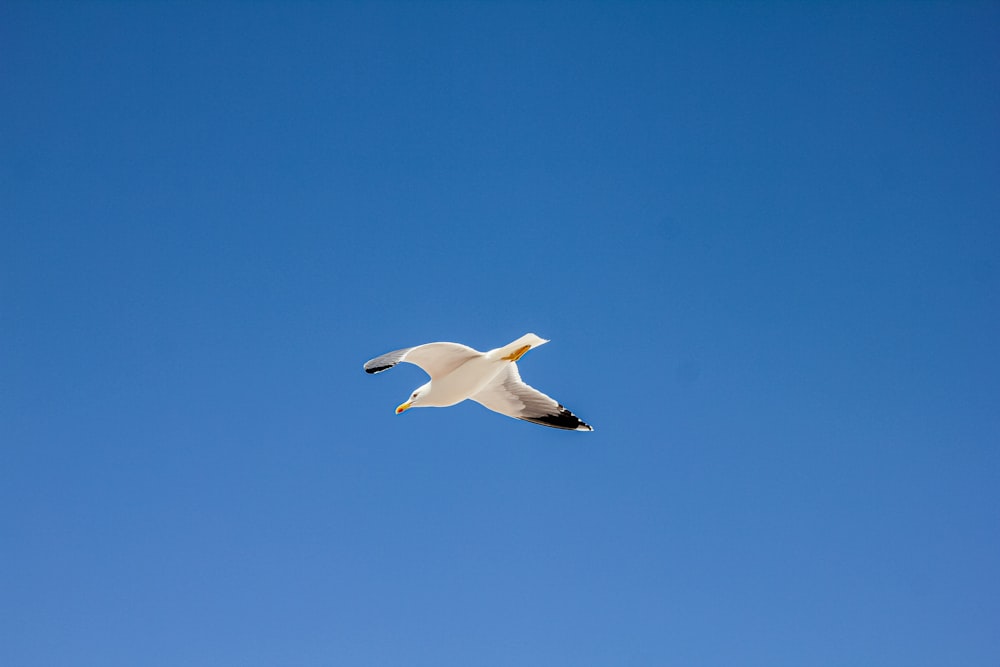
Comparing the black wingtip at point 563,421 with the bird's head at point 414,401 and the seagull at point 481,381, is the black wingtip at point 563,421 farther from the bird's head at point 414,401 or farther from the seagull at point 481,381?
the bird's head at point 414,401

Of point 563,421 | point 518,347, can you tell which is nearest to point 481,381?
point 518,347

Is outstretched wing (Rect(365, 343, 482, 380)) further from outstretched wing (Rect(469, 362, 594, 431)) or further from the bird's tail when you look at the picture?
outstretched wing (Rect(469, 362, 594, 431))

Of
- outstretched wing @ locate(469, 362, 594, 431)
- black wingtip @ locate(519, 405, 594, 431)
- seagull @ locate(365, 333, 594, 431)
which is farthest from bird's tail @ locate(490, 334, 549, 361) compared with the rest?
black wingtip @ locate(519, 405, 594, 431)

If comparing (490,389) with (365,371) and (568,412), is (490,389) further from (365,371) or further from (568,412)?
(365,371)

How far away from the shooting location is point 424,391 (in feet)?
29.9

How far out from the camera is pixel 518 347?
8523 millimetres

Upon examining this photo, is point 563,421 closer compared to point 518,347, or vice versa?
point 518,347

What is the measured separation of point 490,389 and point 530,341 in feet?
4.47

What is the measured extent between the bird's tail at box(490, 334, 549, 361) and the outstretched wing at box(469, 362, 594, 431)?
25.7 inches

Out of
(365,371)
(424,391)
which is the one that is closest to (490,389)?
(424,391)

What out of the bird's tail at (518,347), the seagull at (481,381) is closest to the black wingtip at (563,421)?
the seagull at (481,381)

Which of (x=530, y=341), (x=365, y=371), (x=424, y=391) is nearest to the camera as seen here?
(x=365, y=371)

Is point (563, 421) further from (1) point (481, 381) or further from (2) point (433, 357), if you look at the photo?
(2) point (433, 357)

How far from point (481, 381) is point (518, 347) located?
2.31 ft
